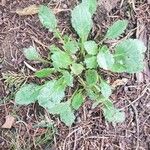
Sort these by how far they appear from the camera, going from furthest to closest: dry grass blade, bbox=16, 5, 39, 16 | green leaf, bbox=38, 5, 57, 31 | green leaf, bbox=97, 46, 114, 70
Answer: dry grass blade, bbox=16, 5, 39, 16 < green leaf, bbox=38, 5, 57, 31 < green leaf, bbox=97, 46, 114, 70

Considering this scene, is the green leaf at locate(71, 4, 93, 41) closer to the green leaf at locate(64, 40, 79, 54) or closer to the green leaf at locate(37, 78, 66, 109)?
the green leaf at locate(64, 40, 79, 54)

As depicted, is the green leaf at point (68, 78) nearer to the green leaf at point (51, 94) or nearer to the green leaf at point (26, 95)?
the green leaf at point (51, 94)

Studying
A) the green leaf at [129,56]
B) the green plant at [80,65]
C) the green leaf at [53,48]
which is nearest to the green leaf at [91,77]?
the green plant at [80,65]

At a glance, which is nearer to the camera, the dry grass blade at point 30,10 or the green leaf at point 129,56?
the green leaf at point 129,56

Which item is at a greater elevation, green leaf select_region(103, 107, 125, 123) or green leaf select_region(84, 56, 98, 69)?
green leaf select_region(84, 56, 98, 69)

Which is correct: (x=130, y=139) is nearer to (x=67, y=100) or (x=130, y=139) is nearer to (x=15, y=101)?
(x=67, y=100)

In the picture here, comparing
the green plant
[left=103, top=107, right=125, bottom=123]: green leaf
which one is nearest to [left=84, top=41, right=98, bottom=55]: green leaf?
the green plant

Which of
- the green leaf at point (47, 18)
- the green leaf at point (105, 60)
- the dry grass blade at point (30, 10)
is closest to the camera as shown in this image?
the green leaf at point (105, 60)

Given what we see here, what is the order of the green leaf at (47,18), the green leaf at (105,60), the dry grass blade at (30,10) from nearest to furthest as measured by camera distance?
the green leaf at (105,60) → the green leaf at (47,18) → the dry grass blade at (30,10)
